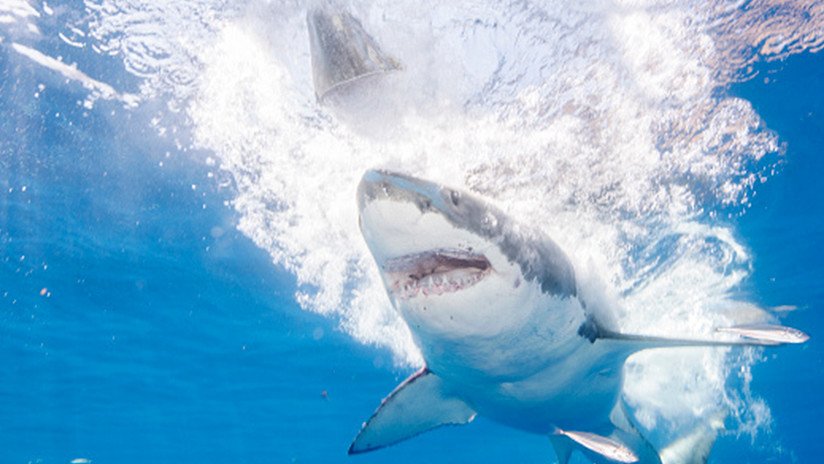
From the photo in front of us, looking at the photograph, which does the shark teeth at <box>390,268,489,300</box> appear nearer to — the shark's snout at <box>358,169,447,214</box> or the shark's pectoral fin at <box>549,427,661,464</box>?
the shark's snout at <box>358,169,447,214</box>

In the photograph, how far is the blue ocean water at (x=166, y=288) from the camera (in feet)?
31.4

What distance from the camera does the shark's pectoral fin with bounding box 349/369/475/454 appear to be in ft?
18.3

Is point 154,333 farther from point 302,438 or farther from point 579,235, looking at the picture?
point 302,438

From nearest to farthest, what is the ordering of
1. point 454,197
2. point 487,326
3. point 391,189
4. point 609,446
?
point 391,189, point 454,197, point 487,326, point 609,446

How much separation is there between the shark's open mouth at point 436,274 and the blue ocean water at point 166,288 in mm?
7011

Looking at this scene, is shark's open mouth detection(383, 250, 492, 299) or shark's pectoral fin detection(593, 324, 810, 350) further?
shark's pectoral fin detection(593, 324, 810, 350)

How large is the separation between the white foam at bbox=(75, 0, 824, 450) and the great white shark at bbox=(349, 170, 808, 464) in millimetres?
1904

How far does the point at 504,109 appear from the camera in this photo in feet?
26.6

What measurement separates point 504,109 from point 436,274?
529 cm

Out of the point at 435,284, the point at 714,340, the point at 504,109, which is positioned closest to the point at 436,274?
the point at 435,284

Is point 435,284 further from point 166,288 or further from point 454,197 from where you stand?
point 166,288

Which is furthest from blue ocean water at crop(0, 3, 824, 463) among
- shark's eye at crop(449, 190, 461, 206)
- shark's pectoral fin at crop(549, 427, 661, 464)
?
shark's eye at crop(449, 190, 461, 206)

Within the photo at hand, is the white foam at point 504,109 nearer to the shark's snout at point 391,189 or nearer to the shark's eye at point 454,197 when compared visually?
the shark's eye at point 454,197

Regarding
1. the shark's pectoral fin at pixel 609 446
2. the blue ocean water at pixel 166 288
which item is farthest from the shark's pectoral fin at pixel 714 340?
the blue ocean water at pixel 166 288
